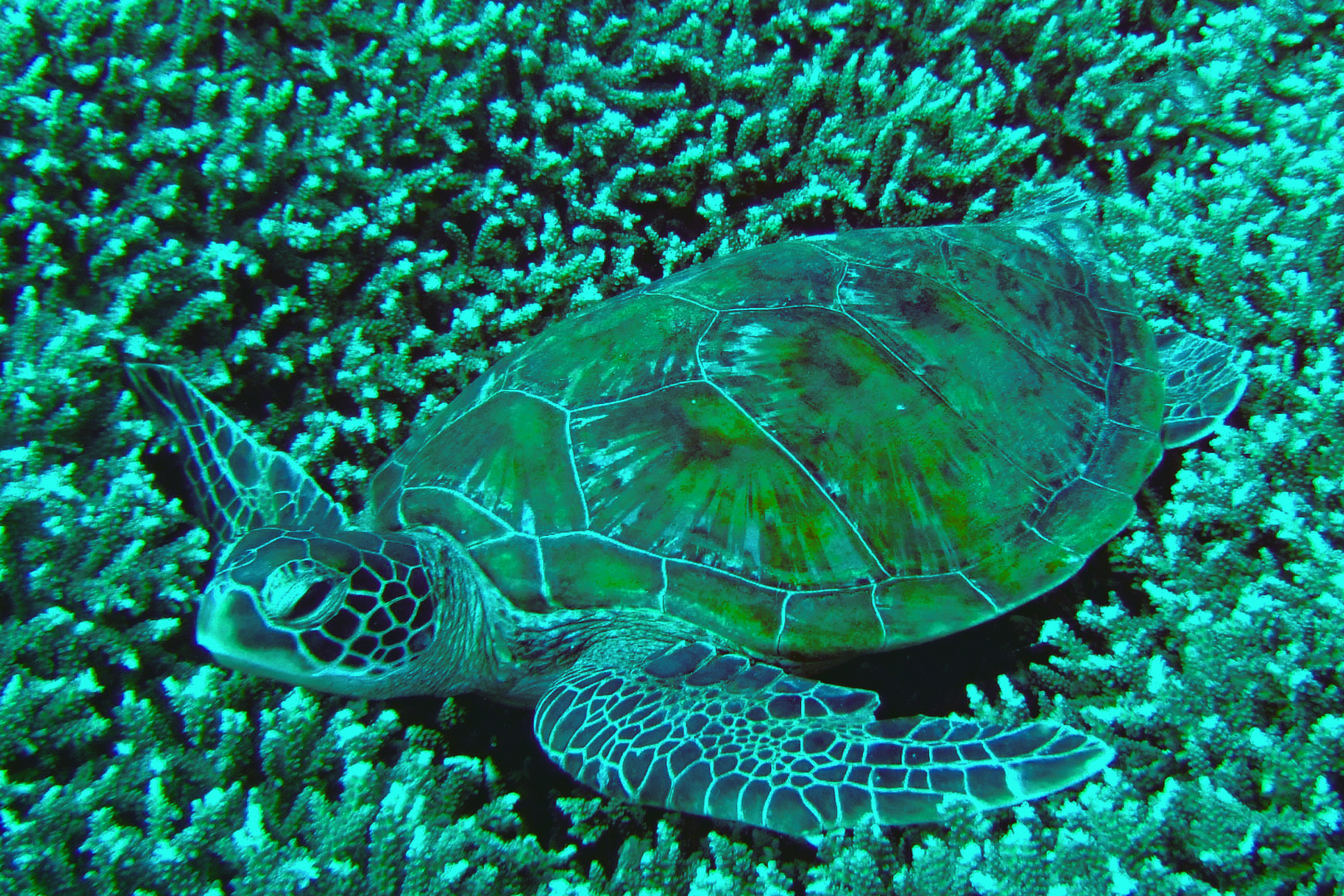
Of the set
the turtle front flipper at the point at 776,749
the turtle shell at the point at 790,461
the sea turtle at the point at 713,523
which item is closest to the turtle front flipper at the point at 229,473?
the sea turtle at the point at 713,523

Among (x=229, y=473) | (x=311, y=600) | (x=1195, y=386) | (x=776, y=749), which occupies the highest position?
(x=229, y=473)

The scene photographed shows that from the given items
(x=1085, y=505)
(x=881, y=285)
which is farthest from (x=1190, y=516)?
(x=881, y=285)

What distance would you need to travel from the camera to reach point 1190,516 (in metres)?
1.30

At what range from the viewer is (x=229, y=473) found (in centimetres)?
139

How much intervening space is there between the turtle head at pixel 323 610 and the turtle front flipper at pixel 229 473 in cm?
25

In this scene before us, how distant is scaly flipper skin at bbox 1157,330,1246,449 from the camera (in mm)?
1368

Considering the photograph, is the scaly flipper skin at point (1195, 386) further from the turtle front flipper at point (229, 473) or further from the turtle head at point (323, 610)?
the turtle front flipper at point (229, 473)

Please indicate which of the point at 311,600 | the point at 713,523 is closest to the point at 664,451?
the point at 713,523

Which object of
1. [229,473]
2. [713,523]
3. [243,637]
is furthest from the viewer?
[229,473]

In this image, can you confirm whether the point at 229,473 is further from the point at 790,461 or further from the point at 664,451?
the point at 790,461

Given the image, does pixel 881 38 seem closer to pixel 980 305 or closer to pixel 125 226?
pixel 980 305

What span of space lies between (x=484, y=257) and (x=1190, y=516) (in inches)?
69.8

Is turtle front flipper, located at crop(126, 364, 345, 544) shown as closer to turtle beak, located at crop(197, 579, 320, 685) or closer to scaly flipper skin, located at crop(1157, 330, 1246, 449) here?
turtle beak, located at crop(197, 579, 320, 685)

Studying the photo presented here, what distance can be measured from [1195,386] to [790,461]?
1.03m
